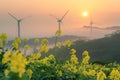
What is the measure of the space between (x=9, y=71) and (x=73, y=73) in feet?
15.5

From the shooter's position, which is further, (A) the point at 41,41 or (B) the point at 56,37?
(B) the point at 56,37

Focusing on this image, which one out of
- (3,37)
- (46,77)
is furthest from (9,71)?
(46,77)

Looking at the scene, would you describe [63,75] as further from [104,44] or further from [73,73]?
[104,44]

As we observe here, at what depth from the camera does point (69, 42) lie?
1049cm

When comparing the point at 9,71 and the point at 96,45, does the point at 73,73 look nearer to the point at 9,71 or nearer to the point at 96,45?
the point at 9,71

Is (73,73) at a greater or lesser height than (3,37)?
lesser

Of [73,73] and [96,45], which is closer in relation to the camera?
[73,73]

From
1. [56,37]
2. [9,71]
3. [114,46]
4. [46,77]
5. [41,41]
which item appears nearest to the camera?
[9,71]

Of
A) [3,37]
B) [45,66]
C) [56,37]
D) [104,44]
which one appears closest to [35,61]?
[45,66]

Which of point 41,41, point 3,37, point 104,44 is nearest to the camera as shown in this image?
point 3,37

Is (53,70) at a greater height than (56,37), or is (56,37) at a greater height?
(56,37)

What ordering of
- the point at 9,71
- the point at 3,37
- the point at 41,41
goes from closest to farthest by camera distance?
the point at 9,71
the point at 3,37
the point at 41,41

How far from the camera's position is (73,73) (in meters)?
8.16

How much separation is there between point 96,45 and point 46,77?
14555 centimetres
